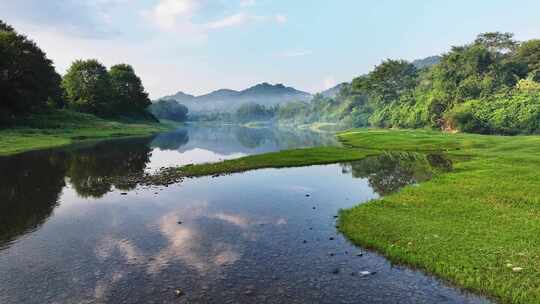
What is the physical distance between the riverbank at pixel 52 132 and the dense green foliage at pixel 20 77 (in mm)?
4849

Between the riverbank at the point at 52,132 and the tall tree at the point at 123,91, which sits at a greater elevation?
the tall tree at the point at 123,91

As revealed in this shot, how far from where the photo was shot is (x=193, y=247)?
19609 millimetres

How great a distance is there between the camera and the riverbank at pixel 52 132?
7469cm

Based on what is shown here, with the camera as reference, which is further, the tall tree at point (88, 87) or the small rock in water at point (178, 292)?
the tall tree at point (88, 87)

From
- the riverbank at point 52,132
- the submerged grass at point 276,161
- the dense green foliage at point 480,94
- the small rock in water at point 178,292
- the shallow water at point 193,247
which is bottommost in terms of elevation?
the shallow water at point 193,247

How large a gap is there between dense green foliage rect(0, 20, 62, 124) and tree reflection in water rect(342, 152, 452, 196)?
314ft

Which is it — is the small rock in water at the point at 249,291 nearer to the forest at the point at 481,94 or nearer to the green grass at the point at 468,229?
the green grass at the point at 468,229

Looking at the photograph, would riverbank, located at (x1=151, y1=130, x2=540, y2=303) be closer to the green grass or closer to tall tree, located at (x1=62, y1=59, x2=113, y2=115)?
the green grass

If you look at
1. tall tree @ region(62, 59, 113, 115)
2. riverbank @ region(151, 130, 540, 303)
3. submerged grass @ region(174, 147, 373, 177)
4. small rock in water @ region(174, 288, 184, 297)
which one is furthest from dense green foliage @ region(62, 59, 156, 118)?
small rock in water @ region(174, 288, 184, 297)

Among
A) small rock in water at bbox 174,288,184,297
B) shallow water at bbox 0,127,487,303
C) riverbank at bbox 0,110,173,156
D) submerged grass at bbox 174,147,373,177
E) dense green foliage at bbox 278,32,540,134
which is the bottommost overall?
shallow water at bbox 0,127,487,303

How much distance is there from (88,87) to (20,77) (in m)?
62.0

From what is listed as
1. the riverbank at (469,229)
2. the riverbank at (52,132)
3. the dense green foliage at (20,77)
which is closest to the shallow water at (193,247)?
the riverbank at (469,229)

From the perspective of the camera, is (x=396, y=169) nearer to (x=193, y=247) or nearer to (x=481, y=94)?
(x=193, y=247)

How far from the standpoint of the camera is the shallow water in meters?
14.5
